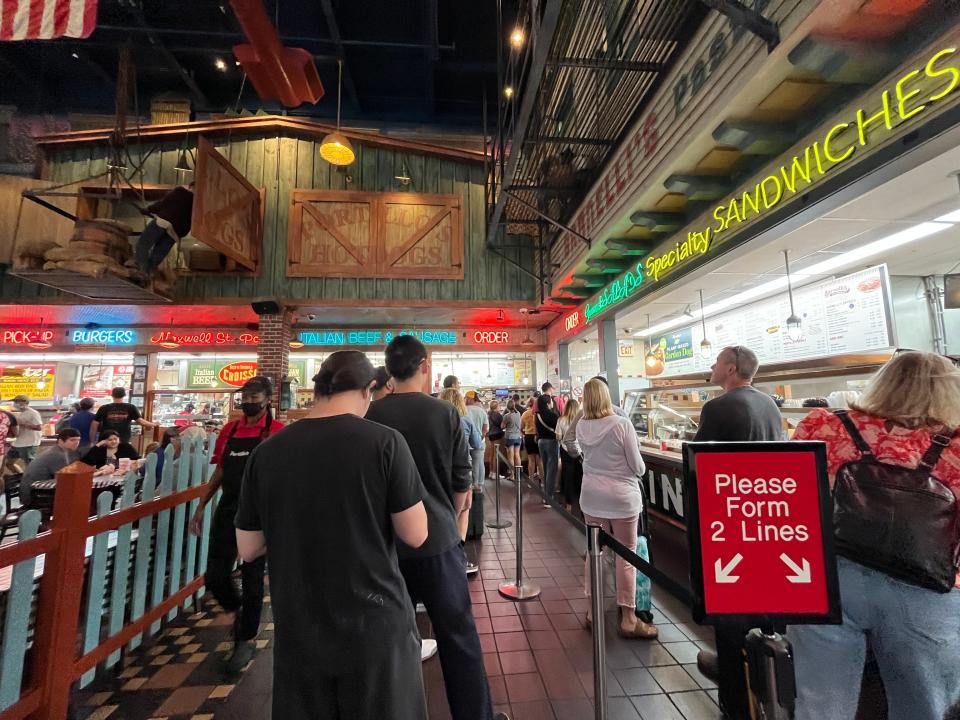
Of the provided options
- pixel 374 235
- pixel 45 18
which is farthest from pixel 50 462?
pixel 374 235

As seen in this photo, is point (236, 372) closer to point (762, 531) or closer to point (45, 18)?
point (45, 18)

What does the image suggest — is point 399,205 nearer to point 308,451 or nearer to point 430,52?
point 430,52

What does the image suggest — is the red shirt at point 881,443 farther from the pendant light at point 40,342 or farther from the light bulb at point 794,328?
the pendant light at point 40,342

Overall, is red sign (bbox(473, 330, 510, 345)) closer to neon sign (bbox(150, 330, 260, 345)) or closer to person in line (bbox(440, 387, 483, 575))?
person in line (bbox(440, 387, 483, 575))

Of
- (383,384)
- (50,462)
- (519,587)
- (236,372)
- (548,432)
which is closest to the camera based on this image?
(383,384)

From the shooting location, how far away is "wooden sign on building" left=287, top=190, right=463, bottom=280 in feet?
29.2

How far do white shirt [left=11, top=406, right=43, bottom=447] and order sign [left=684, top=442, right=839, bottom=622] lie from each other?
10.8 metres

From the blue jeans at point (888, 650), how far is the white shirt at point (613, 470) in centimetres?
154

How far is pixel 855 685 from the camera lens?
58.6 inches

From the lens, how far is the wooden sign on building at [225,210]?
6344mm

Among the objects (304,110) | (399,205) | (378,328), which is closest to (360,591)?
(399,205)

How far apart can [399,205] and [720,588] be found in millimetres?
9263

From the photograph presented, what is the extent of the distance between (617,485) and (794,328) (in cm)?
457

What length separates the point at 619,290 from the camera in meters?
6.32
